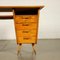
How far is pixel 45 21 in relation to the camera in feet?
12.2

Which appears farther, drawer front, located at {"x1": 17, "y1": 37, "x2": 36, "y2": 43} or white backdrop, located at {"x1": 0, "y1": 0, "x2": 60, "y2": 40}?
white backdrop, located at {"x1": 0, "y1": 0, "x2": 60, "y2": 40}

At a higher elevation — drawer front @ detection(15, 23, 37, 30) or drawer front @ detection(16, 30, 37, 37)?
drawer front @ detection(15, 23, 37, 30)

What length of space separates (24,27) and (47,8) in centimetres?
140

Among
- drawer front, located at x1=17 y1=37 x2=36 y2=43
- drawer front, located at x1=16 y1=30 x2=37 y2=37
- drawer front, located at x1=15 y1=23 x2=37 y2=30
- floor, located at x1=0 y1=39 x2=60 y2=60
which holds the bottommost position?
floor, located at x1=0 y1=39 x2=60 y2=60

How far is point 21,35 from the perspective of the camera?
2.50 metres

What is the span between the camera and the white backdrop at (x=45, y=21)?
11.8 ft

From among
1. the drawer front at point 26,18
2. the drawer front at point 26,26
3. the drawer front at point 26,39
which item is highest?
the drawer front at point 26,18

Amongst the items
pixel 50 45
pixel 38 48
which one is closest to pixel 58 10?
pixel 50 45

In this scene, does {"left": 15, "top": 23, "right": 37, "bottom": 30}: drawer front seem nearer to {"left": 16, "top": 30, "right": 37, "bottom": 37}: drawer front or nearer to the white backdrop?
{"left": 16, "top": 30, "right": 37, "bottom": 37}: drawer front

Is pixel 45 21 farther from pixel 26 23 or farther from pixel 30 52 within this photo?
pixel 26 23

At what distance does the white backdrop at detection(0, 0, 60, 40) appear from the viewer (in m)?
3.61

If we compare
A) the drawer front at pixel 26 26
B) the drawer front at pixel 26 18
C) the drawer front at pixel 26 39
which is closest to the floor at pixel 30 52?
the drawer front at pixel 26 39

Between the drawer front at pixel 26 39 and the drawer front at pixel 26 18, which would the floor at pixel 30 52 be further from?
the drawer front at pixel 26 18

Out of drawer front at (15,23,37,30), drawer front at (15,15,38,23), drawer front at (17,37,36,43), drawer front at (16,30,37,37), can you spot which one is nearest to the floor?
drawer front at (17,37,36,43)
